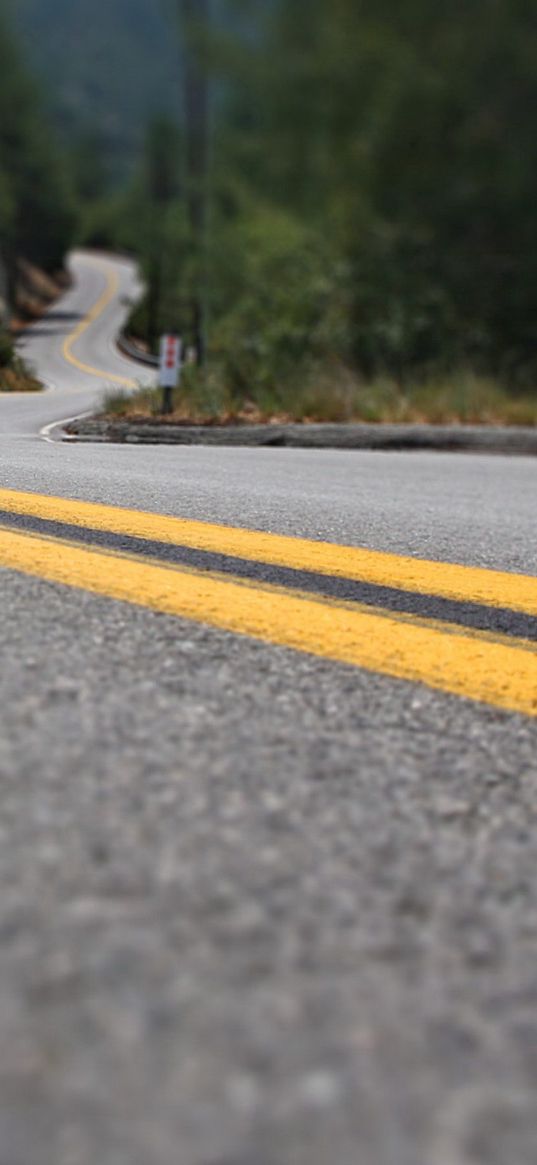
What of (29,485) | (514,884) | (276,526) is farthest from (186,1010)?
(29,485)

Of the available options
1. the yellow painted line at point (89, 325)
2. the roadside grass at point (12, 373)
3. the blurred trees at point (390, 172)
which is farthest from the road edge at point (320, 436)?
the yellow painted line at point (89, 325)

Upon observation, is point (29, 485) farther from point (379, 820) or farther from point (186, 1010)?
point (186, 1010)

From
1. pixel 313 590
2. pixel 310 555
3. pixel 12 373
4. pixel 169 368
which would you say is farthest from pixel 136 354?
pixel 313 590

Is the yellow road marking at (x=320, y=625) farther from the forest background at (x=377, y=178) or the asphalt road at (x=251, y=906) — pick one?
the forest background at (x=377, y=178)

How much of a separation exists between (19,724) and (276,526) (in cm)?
252

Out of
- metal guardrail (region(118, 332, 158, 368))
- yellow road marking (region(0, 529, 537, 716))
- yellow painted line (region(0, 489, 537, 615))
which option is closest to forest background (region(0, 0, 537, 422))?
yellow painted line (region(0, 489, 537, 615))

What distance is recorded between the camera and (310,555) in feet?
12.0

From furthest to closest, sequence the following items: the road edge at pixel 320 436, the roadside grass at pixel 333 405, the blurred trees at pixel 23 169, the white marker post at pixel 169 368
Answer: the blurred trees at pixel 23 169 → the roadside grass at pixel 333 405 → the white marker post at pixel 169 368 → the road edge at pixel 320 436

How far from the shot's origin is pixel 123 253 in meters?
120

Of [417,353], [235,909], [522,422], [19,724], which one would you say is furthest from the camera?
[417,353]

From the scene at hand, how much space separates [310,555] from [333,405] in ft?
25.8

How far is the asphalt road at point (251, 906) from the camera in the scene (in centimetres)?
104

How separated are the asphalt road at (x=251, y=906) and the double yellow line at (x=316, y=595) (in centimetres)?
9

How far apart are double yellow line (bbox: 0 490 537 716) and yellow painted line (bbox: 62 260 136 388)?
19.4 m
